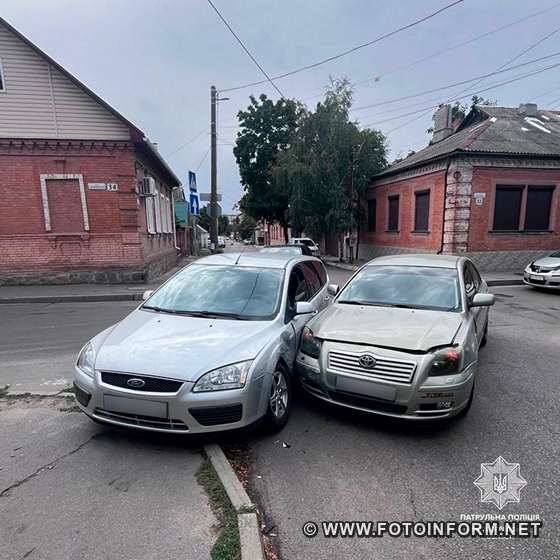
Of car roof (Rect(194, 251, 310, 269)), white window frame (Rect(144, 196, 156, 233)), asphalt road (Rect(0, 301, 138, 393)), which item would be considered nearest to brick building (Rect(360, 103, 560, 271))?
white window frame (Rect(144, 196, 156, 233))

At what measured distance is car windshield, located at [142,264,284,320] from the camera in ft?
12.3

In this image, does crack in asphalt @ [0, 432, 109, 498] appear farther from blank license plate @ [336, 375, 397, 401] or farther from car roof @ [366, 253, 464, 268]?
car roof @ [366, 253, 464, 268]

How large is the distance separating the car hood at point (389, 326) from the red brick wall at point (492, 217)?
12759 mm

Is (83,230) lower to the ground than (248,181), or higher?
lower

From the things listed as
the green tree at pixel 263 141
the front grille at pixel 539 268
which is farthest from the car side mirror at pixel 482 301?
the green tree at pixel 263 141

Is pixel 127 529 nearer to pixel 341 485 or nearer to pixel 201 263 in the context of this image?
pixel 341 485

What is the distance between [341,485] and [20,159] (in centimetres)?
1333

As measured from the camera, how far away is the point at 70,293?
10.7m

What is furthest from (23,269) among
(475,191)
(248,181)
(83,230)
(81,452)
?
(248,181)

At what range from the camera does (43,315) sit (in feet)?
27.5

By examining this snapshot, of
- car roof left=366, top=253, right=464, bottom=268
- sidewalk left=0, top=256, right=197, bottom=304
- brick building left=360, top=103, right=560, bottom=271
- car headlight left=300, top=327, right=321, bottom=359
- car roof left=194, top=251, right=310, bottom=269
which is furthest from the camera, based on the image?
brick building left=360, top=103, right=560, bottom=271

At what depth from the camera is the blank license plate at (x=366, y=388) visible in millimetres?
2996

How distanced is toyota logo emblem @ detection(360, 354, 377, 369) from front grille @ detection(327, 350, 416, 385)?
0.06 feet

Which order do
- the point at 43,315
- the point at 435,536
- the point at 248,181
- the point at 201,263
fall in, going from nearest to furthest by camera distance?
the point at 435,536, the point at 201,263, the point at 43,315, the point at 248,181
